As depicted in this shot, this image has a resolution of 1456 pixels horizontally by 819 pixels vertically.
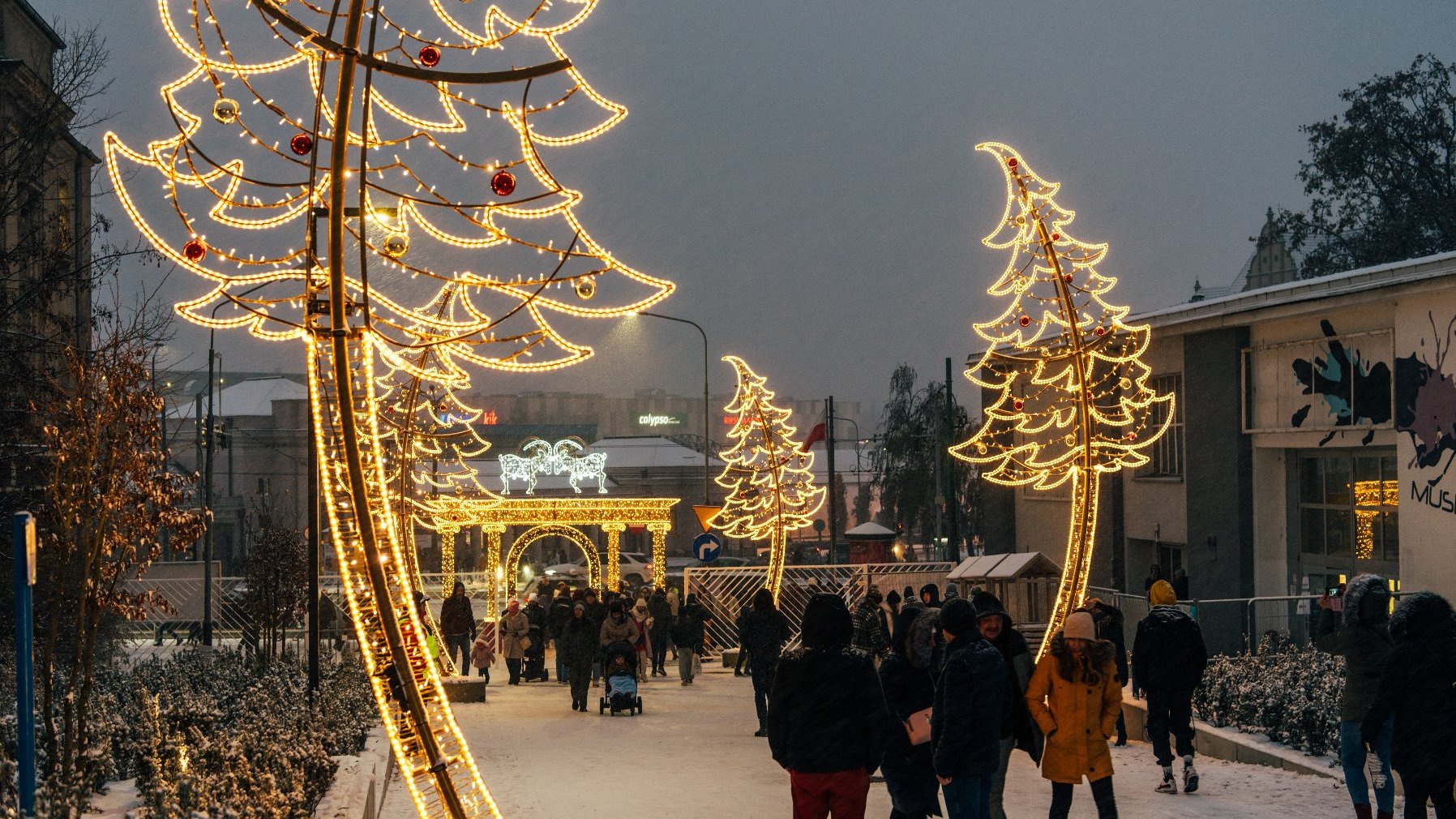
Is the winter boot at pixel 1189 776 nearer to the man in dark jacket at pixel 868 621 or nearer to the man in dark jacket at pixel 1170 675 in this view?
the man in dark jacket at pixel 1170 675

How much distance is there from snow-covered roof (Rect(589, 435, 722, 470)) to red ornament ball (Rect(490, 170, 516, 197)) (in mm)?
76647

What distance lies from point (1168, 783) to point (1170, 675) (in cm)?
89

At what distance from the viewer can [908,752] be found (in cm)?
1004

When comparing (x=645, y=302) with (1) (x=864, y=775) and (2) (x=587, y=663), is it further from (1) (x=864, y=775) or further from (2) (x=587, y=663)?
(2) (x=587, y=663)

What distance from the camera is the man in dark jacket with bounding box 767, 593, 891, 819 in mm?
8633

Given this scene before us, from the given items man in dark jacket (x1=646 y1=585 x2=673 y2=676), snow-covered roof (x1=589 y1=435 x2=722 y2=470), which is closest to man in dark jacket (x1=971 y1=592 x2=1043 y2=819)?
man in dark jacket (x1=646 y1=585 x2=673 y2=676)

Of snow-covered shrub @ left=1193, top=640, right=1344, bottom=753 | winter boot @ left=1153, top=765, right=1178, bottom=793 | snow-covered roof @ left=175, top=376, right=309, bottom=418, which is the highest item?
snow-covered roof @ left=175, top=376, right=309, bottom=418

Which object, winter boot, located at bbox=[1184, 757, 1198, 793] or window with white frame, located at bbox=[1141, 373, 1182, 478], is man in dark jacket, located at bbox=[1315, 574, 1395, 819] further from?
window with white frame, located at bbox=[1141, 373, 1182, 478]

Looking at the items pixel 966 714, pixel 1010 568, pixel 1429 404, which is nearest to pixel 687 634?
pixel 1010 568

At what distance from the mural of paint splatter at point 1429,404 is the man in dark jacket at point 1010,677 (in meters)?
13.6

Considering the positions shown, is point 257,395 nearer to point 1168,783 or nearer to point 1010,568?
point 1010,568

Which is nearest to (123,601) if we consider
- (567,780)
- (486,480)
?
(567,780)

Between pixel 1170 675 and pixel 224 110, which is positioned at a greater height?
pixel 224 110

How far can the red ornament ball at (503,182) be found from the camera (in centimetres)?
790
